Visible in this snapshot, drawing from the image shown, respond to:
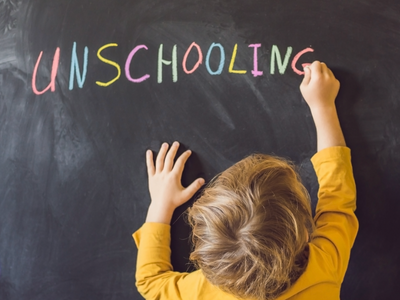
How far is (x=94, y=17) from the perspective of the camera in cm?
86

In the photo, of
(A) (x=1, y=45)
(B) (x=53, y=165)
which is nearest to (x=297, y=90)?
(B) (x=53, y=165)

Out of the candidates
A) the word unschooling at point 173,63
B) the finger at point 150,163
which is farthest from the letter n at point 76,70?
the finger at point 150,163

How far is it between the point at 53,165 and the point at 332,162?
0.70 metres

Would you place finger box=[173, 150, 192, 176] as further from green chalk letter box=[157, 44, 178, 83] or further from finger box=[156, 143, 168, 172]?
green chalk letter box=[157, 44, 178, 83]

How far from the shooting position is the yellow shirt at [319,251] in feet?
2.05

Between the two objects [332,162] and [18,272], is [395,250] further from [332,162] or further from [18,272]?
[18,272]

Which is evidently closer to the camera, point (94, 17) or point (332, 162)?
point (332, 162)

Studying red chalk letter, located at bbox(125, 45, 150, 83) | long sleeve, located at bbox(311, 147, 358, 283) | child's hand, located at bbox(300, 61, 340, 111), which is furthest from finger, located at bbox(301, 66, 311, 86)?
red chalk letter, located at bbox(125, 45, 150, 83)

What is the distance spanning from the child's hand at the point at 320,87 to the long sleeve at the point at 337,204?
11cm

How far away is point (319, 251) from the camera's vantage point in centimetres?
65

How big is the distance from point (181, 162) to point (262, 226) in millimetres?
336

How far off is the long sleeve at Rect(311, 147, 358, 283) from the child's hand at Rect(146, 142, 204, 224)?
A: 29 centimetres

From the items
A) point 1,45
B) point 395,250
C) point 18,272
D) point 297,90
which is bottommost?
point 18,272

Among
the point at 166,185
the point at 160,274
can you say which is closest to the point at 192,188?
the point at 166,185
